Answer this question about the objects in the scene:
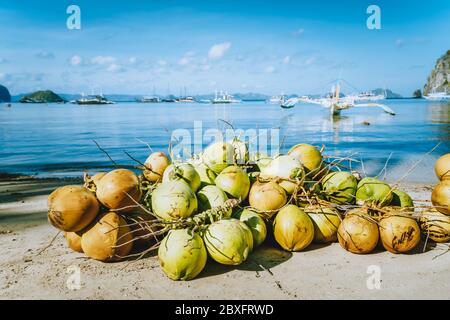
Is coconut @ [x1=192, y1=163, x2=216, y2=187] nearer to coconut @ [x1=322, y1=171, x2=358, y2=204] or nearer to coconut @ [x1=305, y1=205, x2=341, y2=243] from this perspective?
coconut @ [x1=305, y1=205, x2=341, y2=243]

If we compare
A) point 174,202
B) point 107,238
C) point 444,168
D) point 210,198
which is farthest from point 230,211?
point 444,168

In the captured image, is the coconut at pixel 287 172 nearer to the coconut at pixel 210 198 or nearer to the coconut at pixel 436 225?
the coconut at pixel 210 198

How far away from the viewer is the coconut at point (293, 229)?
12.8ft

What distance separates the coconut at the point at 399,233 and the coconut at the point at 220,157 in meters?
1.90

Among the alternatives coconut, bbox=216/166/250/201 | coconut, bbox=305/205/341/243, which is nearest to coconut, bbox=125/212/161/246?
coconut, bbox=216/166/250/201

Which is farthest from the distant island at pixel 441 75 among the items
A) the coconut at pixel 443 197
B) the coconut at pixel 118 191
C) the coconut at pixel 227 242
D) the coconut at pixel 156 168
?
the coconut at pixel 118 191

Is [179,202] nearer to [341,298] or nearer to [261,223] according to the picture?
[261,223]

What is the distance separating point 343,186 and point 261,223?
1.13 m

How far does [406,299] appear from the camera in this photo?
310 centimetres

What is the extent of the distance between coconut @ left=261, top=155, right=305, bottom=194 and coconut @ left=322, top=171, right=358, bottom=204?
0.39 metres

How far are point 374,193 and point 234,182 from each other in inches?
64.2

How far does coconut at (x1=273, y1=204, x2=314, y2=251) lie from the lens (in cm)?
390

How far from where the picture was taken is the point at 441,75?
189750 mm
